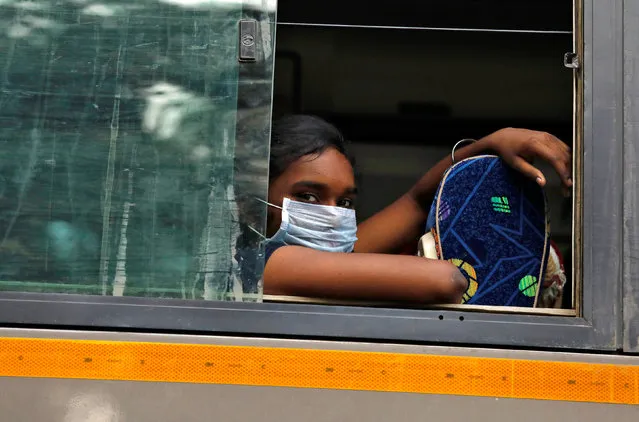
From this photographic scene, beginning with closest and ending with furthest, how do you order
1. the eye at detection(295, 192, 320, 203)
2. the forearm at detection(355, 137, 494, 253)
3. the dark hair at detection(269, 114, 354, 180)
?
the eye at detection(295, 192, 320, 203), the dark hair at detection(269, 114, 354, 180), the forearm at detection(355, 137, 494, 253)

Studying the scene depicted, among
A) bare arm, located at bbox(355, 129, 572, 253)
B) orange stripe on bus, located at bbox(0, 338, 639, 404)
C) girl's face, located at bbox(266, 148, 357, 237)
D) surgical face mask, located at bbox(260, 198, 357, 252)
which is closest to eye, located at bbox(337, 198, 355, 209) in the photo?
girl's face, located at bbox(266, 148, 357, 237)

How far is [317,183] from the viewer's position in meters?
2.51

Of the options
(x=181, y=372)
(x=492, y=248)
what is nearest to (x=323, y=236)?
(x=492, y=248)

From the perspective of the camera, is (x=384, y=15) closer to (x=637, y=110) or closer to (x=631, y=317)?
(x=637, y=110)

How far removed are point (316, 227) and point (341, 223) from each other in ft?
0.28

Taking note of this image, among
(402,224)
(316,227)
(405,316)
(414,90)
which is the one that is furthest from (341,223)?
(414,90)

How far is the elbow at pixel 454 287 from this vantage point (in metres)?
2.02

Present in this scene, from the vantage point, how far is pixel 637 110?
1.96m

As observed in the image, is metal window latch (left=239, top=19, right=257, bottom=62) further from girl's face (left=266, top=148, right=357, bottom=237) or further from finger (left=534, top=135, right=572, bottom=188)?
finger (left=534, top=135, right=572, bottom=188)

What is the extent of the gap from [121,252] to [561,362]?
105cm

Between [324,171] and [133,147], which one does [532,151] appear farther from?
[133,147]

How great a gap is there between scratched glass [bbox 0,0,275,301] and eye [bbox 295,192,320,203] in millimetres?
503

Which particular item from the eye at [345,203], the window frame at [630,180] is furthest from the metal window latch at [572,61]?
the eye at [345,203]

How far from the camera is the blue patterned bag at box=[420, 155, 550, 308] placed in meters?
2.25
